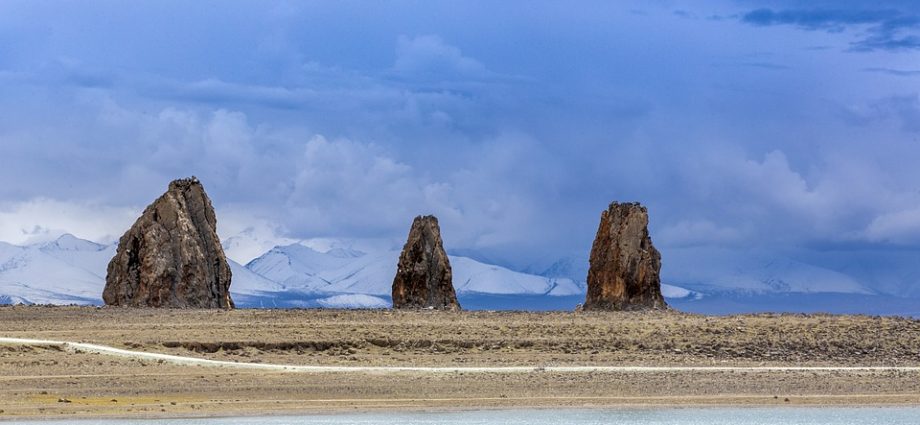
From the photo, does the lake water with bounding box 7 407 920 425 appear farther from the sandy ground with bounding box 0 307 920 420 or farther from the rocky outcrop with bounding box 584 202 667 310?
the rocky outcrop with bounding box 584 202 667 310

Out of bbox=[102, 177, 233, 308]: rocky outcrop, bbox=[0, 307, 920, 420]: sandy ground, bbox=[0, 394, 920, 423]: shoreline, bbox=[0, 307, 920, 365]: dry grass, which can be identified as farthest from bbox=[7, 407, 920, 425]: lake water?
bbox=[102, 177, 233, 308]: rocky outcrop

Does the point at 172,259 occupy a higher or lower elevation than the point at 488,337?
higher

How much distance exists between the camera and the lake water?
42.5 m

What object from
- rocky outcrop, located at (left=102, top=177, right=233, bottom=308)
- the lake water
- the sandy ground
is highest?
rocky outcrop, located at (left=102, top=177, right=233, bottom=308)

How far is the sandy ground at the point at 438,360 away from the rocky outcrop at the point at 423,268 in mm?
6393

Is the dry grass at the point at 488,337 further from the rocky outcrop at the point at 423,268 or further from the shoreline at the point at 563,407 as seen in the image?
the shoreline at the point at 563,407

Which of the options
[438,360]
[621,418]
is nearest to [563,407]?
[621,418]

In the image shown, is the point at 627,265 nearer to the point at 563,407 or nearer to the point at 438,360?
the point at 438,360

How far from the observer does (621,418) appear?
143ft

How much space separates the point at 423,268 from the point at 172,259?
10416mm

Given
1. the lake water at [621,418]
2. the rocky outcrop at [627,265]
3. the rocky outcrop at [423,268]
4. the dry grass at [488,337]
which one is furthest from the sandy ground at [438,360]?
the rocky outcrop at [423,268]

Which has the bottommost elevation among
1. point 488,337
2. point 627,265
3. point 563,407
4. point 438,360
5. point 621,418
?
point 621,418

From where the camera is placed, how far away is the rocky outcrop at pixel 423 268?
71062 millimetres

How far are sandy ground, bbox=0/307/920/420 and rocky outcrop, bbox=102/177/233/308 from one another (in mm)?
4073
